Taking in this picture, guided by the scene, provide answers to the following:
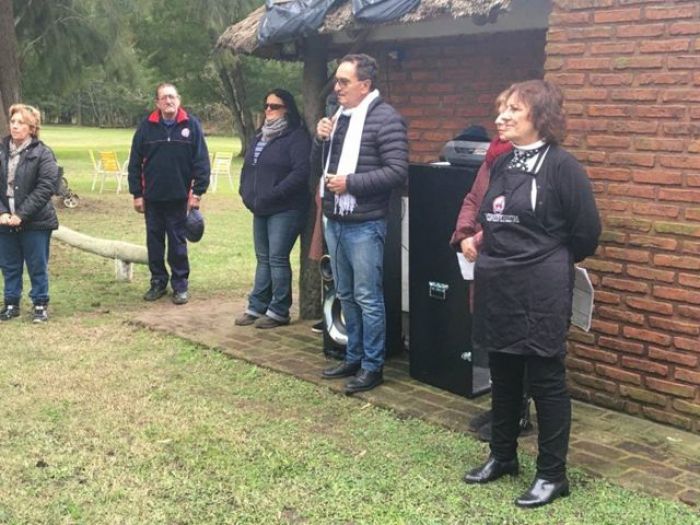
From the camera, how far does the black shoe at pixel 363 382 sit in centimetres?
516

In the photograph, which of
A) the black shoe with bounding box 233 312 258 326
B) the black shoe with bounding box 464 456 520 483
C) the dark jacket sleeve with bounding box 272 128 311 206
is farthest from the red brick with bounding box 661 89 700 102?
the black shoe with bounding box 233 312 258 326

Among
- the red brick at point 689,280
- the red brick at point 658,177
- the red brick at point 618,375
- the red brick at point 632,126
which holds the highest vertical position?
the red brick at point 632,126

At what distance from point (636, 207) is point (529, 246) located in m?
1.34

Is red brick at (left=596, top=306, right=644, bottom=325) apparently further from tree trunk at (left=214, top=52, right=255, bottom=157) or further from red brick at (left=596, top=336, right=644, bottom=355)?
tree trunk at (left=214, top=52, right=255, bottom=157)

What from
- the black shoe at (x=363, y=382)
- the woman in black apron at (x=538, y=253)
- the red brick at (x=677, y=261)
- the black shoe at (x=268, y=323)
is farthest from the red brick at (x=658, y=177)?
the black shoe at (x=268, y=323)

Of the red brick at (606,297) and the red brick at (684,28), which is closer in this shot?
the red brick at (684,28)

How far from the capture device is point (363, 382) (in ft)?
17.0

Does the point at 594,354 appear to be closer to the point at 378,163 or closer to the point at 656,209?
the point at 656,209

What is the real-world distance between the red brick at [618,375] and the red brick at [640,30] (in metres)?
1.88

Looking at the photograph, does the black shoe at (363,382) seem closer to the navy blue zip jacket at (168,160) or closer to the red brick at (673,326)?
the red brick at (673,326)

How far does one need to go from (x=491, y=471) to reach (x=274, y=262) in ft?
10.7

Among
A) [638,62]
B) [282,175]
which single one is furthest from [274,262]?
[638,62]

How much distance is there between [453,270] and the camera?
16.1 feet

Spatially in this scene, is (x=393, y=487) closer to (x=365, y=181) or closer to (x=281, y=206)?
(x=365, y=181)
